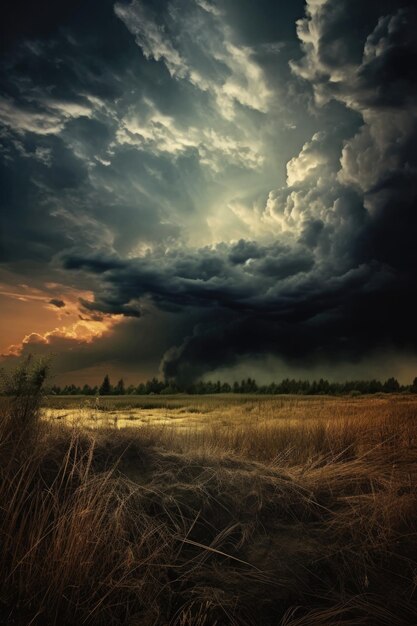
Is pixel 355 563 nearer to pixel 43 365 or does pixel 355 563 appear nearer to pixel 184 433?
pixel 43 365

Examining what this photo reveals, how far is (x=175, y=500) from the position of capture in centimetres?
566

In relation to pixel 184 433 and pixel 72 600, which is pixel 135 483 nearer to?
pixel 72 600

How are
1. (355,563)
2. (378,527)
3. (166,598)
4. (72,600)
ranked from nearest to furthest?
(72,600) < (166,598) < (355,563) < (378,527)

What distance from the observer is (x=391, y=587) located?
4.75 m

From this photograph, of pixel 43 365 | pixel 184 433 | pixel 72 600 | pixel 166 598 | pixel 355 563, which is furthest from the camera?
pixel 184 433

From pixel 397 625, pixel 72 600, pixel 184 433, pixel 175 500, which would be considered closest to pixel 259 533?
pixel 175 500

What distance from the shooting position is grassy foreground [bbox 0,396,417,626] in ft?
12.5

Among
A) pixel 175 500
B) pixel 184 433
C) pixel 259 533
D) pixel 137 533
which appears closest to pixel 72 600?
pixel 137 533

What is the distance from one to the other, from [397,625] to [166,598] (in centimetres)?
214

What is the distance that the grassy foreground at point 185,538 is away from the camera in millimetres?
3814

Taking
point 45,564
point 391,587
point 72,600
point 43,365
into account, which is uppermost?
point 43,365

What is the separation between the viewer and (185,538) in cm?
482

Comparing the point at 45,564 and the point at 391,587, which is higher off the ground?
the point at 45,564

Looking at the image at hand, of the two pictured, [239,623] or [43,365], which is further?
[43,365]
